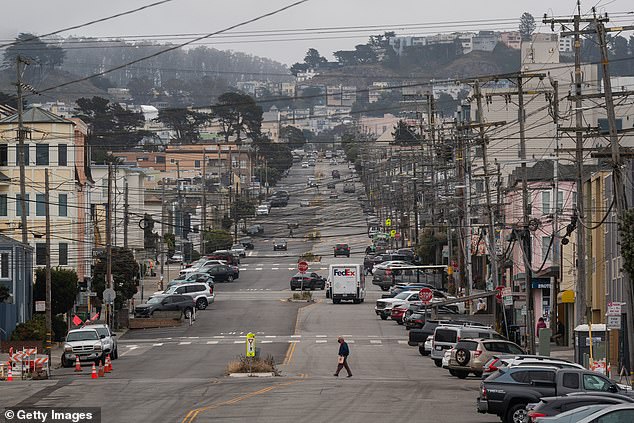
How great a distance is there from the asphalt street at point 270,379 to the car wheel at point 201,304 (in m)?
0.52

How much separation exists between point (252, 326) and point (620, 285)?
2420 centimetres

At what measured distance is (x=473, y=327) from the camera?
5038 cm

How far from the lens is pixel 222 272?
333ft

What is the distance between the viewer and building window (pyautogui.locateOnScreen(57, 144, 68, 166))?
92.0 metres

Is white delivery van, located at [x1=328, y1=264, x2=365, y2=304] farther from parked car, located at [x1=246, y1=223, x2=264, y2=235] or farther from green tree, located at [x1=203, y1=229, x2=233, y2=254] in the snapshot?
parked car, located at [x1=246, y1=223, x2=264, y2=235]

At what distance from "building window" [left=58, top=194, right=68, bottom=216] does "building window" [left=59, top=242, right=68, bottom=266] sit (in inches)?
87.0

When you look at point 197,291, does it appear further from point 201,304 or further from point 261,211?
point 261,211

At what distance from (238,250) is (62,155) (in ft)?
108

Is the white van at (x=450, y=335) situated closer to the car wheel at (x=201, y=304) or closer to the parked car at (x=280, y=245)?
the car wheel at (x=201, y=304)

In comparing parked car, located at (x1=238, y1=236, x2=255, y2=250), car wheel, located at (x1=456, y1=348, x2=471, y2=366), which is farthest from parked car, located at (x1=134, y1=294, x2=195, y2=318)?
parked car, located at (x1=238, y1=236, x2=255, y2=250)

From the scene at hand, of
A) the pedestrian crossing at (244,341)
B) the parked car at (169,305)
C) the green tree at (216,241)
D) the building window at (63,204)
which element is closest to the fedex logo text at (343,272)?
the parked car at (169,305)

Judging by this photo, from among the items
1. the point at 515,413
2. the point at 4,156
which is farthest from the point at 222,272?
the point at 515,413

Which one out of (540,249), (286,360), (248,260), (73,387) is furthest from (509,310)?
(248,260)

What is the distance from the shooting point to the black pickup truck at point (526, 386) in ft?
98.6
